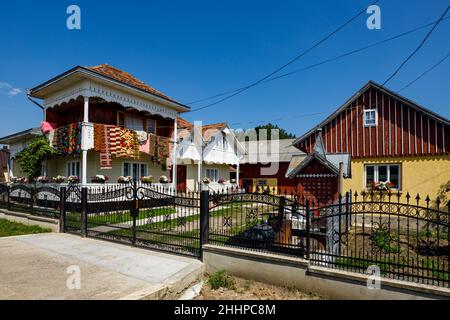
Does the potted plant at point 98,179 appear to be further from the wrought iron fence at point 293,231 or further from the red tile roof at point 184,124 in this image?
the red tile roof at point 184,124

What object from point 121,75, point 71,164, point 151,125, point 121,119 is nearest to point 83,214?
point 71,164

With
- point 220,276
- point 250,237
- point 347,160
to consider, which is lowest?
point 220,276

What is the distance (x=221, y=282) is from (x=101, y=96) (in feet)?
38.7

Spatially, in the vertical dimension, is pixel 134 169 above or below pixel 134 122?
below

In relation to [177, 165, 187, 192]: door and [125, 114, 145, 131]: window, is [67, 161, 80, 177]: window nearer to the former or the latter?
[125, 114, 145, 131]: window

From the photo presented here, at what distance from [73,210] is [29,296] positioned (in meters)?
5.34

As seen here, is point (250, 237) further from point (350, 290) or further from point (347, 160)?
point (347, 160)

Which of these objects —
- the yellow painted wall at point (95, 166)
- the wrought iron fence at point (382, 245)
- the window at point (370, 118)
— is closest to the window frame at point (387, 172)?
the window at point (370, 118)

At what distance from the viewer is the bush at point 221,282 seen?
516 centimetres

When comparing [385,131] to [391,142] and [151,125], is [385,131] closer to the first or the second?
[391,142]

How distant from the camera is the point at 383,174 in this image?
41.3ft

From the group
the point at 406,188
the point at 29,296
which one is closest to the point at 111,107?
the point at 29,296

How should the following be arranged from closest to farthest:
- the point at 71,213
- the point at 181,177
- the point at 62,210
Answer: the point at 62,210
the point at 71,213
the point at 181,177

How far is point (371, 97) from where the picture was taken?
516 inches
